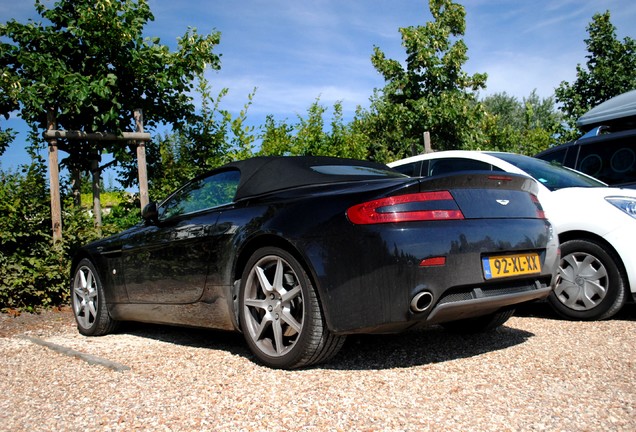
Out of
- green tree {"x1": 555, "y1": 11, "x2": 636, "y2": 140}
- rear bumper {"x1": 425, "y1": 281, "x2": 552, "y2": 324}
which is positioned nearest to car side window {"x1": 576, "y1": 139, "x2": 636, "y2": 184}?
rear bumper {"x1": 425, "y1": 281, "x2": 552, "y2": 324}

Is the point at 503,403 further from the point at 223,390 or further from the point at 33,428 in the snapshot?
the point at 33,428

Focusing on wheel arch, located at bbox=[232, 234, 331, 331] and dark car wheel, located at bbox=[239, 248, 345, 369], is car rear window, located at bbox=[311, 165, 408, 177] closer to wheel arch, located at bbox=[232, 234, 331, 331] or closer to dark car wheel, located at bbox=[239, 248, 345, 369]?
wheel arch, located at bbox=[232, 234, 331, 331]

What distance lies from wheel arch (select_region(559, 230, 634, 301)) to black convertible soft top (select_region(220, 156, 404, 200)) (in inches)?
72.2

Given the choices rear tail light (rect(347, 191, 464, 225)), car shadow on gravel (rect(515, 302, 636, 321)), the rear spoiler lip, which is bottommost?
car shadow on gravel (rect(515, 302, 636, 321))

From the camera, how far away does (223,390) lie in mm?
3338

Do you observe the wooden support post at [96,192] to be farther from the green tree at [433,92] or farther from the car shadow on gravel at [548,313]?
the green tree at [433,92]

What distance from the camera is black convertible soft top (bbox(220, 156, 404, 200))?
4117 millimetres

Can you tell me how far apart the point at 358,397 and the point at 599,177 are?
4879 millimetres

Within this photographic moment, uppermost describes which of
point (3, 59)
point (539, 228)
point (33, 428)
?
point (3, 59)

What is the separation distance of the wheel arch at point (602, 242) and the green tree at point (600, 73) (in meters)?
15.7

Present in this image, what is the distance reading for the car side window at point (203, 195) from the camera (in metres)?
4.47

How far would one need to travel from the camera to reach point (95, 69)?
7.77m

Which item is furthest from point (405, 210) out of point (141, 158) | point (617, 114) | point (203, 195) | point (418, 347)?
point (617, 114)

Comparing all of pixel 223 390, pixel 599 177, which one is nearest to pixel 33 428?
pixel 223 390
